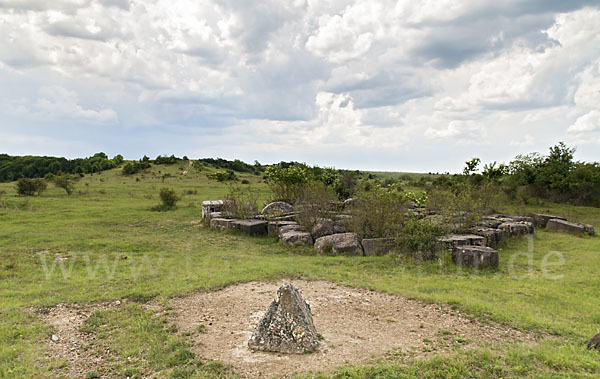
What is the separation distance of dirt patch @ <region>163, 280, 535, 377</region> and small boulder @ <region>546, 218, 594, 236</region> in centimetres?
1028

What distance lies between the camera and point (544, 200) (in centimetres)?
2172

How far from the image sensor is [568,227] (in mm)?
13320

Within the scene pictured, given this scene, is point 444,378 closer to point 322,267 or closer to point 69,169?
point 322,267

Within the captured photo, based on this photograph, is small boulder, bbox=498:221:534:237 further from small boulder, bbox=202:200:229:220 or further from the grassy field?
small boulder, bbox=202:200:229:220

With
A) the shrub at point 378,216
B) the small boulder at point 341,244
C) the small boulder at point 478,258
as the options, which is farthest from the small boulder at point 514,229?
the small boulder at point 341,244

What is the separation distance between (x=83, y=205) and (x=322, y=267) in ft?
56.8

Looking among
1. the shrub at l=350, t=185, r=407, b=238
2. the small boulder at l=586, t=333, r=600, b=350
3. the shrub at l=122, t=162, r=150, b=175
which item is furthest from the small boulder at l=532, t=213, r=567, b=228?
the shrub at l=122, t=162, r=150, b=175

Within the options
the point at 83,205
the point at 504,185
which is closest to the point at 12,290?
the point at 83,205

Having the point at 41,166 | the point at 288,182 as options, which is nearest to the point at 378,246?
the point at 288,182

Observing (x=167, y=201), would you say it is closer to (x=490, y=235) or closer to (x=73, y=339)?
(x=490, y=235)

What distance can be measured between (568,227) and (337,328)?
479 inches

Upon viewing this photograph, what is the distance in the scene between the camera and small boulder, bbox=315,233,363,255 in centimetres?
1001

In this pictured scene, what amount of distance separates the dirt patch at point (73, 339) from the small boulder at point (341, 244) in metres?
5.51

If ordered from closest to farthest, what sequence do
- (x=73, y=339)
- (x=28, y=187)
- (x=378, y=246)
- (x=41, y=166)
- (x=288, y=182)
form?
(x=73, y=339) → (x=378, y=246) → (x=288, y=182) → (x=28, y=187) → (x=41, y=166)
